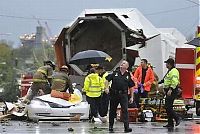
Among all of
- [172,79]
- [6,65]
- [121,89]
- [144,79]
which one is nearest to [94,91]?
[144,79]

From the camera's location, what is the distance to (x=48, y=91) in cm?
1881

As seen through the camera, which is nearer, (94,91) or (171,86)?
(171,86)

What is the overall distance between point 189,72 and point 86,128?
5.43 meters

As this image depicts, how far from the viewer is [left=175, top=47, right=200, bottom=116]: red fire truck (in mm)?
18928

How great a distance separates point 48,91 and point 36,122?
187cm

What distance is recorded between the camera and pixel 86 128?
1486 centimetres

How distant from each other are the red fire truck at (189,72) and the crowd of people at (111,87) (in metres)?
0.97

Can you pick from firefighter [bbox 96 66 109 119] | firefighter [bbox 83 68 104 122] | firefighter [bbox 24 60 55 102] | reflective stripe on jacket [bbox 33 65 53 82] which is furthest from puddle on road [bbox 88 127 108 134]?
reflective stripe on jacket [bbox 33 65 53 82]

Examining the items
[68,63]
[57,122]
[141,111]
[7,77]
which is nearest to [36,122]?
[57,122]

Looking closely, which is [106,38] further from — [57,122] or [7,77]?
[7,77]

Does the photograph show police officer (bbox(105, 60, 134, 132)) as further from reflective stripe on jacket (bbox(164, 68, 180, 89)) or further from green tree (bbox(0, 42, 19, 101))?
green tree (bbox(0, 42, 19, 101))

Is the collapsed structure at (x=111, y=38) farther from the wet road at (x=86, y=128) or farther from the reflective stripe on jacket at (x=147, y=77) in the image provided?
the wet road at (x=86, y=128)

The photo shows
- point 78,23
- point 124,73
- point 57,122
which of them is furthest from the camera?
point 78,23

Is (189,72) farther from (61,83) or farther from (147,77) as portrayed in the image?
(61,83)
